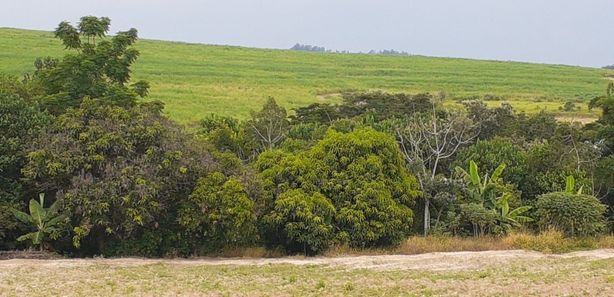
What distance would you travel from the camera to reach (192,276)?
705 inches

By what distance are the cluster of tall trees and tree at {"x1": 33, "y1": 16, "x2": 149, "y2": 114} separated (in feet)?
0.17

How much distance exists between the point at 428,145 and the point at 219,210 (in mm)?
11350

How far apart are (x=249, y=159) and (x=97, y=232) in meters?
9.60

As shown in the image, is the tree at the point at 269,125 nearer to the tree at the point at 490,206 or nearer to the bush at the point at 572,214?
the tree at the point at 490,206

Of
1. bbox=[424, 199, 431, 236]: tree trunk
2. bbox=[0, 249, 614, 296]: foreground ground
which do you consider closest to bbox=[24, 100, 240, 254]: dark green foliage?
bbox=[0, 249, 614, 296]: foreground ground

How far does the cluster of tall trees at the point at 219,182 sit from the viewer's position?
21031mm

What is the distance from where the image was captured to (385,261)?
21.3 meters

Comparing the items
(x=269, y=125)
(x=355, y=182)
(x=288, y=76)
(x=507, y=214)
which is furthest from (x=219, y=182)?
(x=288, y=76)

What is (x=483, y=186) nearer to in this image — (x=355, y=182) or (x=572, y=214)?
(x=572, y=214)

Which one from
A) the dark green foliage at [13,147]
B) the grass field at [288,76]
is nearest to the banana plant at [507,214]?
the dark green foliage at [13,147]

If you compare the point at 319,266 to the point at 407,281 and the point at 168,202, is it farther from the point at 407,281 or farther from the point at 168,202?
the point at 168,202

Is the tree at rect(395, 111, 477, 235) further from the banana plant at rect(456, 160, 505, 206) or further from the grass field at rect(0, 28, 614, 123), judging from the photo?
the grass field at rect(0, 28, 614, 123)

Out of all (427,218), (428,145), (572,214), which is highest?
(428,145)

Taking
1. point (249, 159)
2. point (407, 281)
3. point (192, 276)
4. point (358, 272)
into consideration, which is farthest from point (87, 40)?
point (407, 281)
